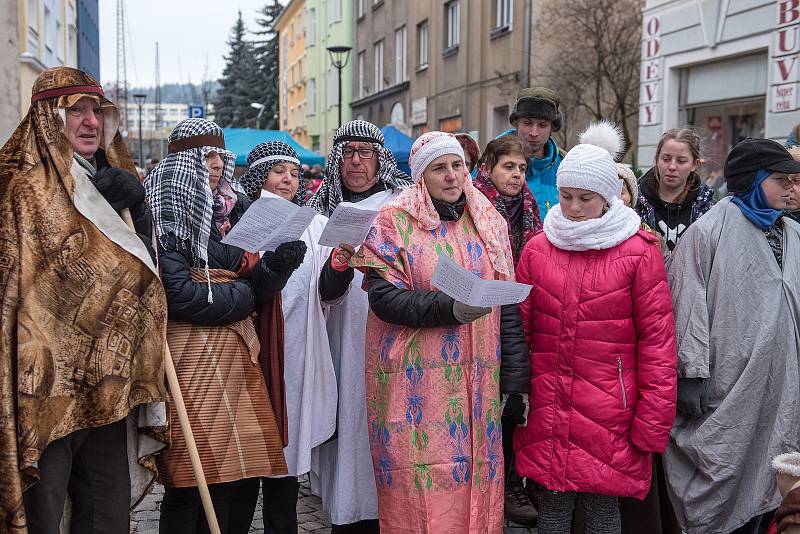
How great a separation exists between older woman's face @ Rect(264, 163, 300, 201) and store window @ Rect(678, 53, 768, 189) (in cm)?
Answer: 800

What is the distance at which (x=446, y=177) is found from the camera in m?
3.32

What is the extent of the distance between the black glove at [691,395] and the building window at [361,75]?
3000cm

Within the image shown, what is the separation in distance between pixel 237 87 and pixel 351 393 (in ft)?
188

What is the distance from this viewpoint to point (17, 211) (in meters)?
2.66

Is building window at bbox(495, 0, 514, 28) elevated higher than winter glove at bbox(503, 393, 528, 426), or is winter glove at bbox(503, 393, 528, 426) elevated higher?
building window at bbox(495, 0, 514, 28)

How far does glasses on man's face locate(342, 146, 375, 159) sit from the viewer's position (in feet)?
13.3

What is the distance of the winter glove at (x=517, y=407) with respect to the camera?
3410 mm

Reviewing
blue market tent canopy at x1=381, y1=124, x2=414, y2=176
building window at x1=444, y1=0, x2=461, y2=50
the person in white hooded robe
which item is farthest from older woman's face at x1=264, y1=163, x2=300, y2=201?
building window at x1=444, y1=0, x2=461, y2=50

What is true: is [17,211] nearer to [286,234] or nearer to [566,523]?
[286,234]

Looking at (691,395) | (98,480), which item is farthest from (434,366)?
(98,480)

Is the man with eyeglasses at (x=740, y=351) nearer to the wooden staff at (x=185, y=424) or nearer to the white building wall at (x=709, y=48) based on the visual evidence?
the wooden staff at (x=185, y=424)

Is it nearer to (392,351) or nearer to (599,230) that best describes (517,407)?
(392,351)

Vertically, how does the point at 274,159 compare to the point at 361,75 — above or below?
below

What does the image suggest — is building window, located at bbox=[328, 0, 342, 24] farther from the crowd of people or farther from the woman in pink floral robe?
the woman in pink floral robe
